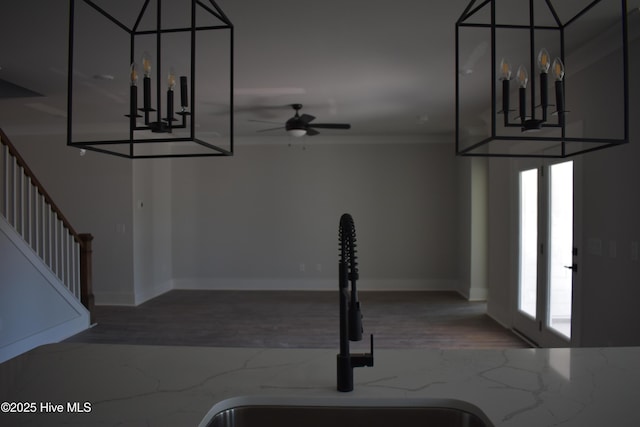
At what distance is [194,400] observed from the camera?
3.50 ft

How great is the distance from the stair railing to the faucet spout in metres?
4.03

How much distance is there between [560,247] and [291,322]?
3229mm

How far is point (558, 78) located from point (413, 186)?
20.7ft

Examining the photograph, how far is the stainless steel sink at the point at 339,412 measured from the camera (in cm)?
Answer: 108

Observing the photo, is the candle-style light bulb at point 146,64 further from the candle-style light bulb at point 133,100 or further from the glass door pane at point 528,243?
the glass door pane at point 528,243

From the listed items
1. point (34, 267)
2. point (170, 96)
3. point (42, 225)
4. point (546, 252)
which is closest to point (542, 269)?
point (546, 252)

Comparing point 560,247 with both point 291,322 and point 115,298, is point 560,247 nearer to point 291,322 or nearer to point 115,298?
point 291,322

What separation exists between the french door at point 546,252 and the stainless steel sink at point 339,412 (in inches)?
122

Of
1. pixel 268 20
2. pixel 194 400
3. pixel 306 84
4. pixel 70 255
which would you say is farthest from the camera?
pixel 70 255

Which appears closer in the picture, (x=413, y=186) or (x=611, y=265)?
(x=611, y=265)

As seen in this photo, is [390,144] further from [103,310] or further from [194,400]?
[194,400]

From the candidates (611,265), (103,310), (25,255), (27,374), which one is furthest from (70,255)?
(611,265)

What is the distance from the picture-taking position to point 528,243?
4.61 metres

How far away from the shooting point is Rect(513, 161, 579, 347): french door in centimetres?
379
